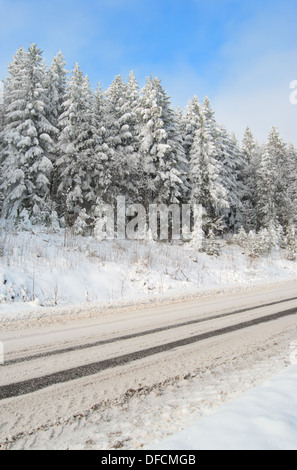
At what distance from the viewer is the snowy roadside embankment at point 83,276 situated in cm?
834

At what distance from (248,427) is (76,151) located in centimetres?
2522

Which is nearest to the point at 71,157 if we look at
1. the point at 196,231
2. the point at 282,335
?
the point at 196,231

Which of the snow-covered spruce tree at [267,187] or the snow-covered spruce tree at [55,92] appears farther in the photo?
the snow-covered spruce tree at [267,187]

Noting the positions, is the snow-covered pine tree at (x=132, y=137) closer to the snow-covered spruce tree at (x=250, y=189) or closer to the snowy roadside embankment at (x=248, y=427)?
the snow-covered spruce tree at (x=250, y=189)

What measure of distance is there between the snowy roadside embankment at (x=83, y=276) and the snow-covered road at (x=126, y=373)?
2146 mm

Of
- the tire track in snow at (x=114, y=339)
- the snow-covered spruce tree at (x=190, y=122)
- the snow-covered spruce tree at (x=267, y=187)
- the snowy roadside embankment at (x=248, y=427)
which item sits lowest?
the tire track in snow at (x=114, y=339)

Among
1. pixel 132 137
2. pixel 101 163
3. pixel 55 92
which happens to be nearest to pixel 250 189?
pixel 132 137

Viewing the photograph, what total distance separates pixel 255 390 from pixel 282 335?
274 centimetres

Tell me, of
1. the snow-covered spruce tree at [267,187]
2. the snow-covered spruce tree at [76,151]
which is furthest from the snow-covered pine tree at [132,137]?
the snow-covered spruce tree at [267,187]

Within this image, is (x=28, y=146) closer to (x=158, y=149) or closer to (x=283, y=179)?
(x=158, y=149)

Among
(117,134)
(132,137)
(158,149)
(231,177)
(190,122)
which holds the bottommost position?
(231,177)

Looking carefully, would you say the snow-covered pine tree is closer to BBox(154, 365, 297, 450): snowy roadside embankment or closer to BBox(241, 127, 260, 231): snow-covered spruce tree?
BBox(241, 127, 260, 231): snow-covered spruce tree

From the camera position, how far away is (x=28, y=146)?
2362 cm
